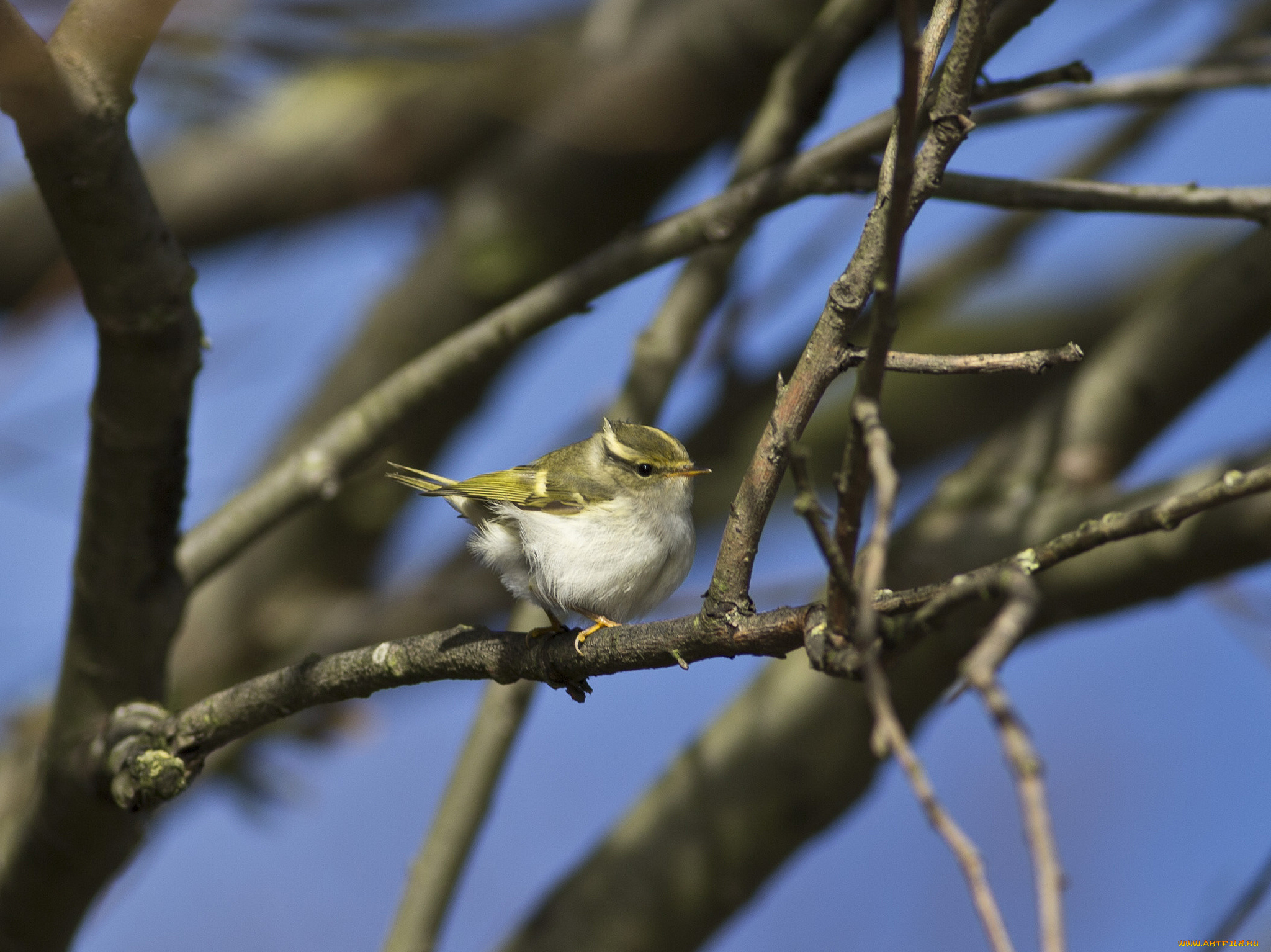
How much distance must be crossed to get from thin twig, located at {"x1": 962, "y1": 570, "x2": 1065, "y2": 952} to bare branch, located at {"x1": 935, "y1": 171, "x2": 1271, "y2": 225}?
58.7 inches

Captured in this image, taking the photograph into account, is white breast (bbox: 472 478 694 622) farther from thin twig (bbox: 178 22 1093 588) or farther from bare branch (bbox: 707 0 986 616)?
bare branch (bbox: 707 0 986 616)

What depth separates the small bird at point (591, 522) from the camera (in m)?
2.42

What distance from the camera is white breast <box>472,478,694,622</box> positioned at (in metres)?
2.40

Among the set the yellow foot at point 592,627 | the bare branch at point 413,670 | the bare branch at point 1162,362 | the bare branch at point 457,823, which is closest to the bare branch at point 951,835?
the bare branch at point 413,670

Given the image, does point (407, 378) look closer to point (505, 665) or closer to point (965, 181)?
point (505, 665)

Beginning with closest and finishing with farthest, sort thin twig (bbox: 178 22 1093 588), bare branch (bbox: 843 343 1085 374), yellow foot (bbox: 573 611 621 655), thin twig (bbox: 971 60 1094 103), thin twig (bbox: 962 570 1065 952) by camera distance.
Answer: thin twig (bbox: 962 570 1065 952) < bare branch (bbox: 843 343 1085 374) < yellow foot (bbox: 573 611 621 655) < thin twig (bbox: 971 60 1094 103) < thin twig (bbox: 178 22 1093 588)

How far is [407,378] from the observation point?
2727 mm

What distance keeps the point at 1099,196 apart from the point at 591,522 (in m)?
1.25

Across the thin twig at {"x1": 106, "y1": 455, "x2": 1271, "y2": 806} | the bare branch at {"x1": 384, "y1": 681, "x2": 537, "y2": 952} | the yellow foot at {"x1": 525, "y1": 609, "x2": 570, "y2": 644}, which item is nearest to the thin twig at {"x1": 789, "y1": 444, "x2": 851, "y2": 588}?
the thin twig at {"x1": 106, "y1": 455, "x2": 1271, "y2": 806}

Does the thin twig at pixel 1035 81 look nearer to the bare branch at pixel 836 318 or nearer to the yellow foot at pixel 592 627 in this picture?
the bare branch at pixel 836 318

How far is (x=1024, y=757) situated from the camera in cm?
78

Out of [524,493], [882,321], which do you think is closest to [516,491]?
[524,493]

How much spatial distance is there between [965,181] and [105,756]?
2.07 metres

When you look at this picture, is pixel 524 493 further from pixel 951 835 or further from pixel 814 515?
pixel 951 835
